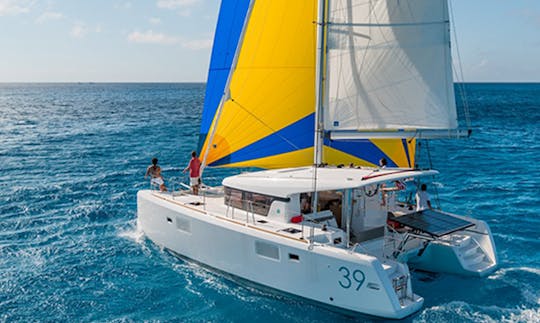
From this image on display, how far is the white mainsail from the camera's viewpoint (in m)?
10.7

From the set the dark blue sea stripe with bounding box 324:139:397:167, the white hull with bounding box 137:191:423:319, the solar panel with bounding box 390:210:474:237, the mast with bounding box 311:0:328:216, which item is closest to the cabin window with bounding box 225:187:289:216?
the white hull with bounding box 137:191:423:319

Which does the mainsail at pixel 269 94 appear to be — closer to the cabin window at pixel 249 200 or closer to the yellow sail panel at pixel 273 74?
the yellow sail panel at pixel 273 74

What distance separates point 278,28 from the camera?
41.8 feet

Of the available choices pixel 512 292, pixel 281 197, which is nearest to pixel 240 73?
pixel 281 197

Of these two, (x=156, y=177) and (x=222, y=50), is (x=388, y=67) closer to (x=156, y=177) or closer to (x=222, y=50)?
(x=222, y=50)

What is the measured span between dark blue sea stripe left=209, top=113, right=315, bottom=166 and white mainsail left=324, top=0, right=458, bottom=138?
153cm

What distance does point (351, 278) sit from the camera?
9047 mm

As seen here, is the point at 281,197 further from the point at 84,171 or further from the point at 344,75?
the point at 84,171

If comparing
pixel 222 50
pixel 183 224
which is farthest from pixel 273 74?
pixel 183 224

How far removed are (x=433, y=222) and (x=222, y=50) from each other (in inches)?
287

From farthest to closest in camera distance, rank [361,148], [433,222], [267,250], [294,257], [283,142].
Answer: [361,148]
[283,142]
[433,222]
[267,250]
[294,257]

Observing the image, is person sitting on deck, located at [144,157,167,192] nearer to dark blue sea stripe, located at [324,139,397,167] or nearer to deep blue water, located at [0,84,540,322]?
deep blue water, located at [0,84,540,322]

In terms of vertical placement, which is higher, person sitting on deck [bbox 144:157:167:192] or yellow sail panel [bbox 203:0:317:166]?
yellow sail panel [bbox 203:0:317:166]

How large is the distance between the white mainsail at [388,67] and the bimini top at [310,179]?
0.94 metres
